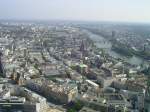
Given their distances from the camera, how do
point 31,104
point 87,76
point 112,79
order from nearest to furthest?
point 31,104, point 112,79, point 87,76

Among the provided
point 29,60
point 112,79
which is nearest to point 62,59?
Result: point 29,60

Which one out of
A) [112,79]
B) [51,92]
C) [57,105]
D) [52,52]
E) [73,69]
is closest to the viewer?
[57,105]

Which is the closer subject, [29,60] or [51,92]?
[51,92]

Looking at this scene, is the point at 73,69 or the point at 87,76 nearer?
the point at 87,76

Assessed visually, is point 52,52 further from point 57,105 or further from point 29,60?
point 57,105

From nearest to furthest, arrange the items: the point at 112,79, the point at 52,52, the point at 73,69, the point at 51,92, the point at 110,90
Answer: the point at 51,92
the point at 110,90
the point at 112,79
the point at 73,69
the point at 52,52

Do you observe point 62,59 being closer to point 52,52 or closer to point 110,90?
point 52,52

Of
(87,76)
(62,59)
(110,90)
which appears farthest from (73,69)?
(110,90)

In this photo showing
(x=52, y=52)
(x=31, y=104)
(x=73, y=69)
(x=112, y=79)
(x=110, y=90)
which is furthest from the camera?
(x=52, y=52)
